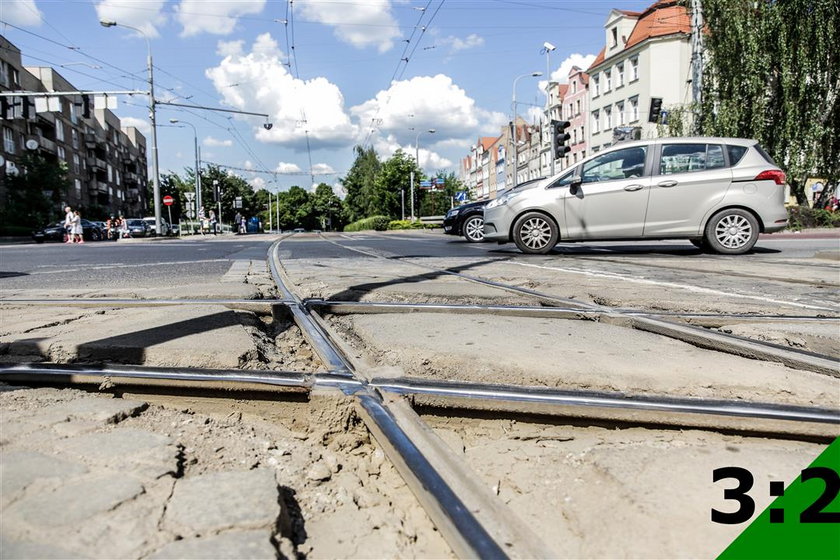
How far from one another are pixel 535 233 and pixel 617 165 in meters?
1.66

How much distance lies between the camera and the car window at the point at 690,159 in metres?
9.07

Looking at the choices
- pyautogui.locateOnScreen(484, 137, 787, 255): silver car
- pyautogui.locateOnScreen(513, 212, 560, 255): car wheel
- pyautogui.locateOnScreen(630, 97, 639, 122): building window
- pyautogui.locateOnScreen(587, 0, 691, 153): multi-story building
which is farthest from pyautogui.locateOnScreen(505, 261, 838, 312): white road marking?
pyautogui.locateOnScreen(630, 97, 639, 122): building window

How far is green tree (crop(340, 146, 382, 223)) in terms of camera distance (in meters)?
83.8

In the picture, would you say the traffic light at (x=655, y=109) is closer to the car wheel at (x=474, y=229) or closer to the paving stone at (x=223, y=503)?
the car wheel at (x=474, y=229)

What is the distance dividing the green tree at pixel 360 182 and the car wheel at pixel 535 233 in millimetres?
73167

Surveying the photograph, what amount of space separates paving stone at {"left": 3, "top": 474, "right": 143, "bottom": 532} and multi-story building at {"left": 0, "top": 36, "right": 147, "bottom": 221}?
2452cm

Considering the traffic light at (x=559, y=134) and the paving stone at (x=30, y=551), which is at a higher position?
the traffic light at (x=559, y=134)

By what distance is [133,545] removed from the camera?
1.28 m

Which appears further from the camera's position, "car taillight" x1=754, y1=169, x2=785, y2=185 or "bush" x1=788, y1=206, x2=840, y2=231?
"bush" x1=788, y1=206, x2=840, y2=231

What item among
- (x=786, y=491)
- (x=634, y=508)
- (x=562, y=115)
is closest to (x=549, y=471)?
(x=634, y=508)

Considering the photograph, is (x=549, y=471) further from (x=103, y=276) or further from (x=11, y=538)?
(x=103, y=276)

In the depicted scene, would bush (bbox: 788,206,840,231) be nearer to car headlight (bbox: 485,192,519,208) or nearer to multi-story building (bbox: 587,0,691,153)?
car headlight (bbox: 485,192,519,208)

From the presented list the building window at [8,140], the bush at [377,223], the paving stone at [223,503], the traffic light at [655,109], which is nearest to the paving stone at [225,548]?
the paving stone at [223,503]

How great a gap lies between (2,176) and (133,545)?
56.5 metres
